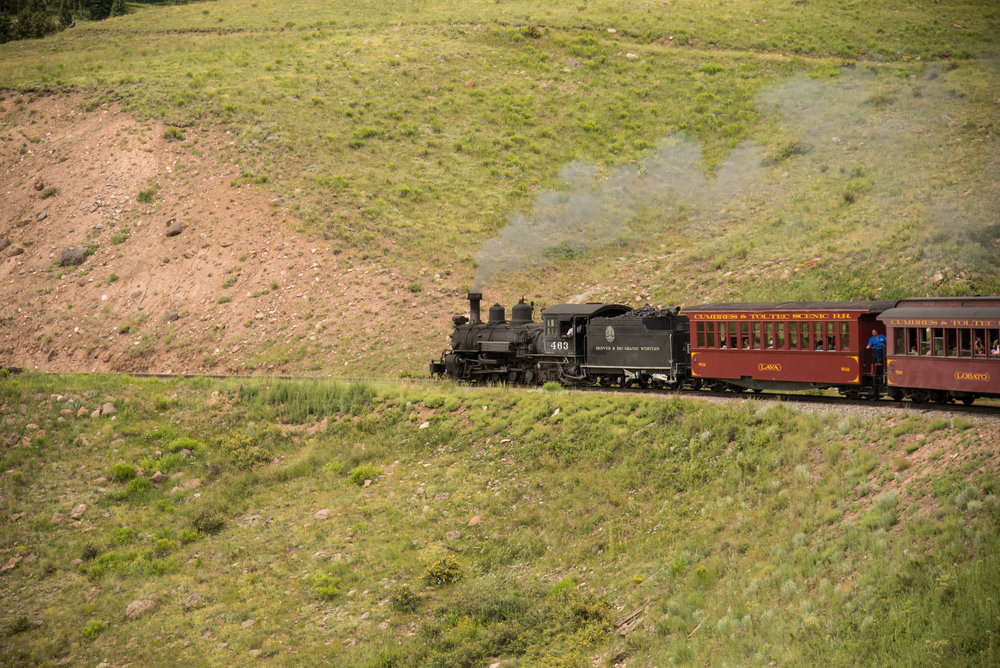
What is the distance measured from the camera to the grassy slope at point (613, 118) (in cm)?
4172

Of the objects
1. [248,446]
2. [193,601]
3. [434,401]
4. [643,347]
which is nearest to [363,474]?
[434,401]

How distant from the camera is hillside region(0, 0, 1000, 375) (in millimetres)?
41875

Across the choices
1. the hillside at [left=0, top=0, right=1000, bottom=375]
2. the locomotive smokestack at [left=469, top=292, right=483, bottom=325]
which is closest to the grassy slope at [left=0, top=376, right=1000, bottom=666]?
the locomotive smokestack at [left=469, top=292, right=483, bottom=325]

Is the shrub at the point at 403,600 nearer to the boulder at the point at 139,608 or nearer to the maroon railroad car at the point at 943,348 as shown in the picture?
the boulder at the point at 139,608

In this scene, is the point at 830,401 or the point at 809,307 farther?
→ the point at 809,307

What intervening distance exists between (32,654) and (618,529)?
1382cm

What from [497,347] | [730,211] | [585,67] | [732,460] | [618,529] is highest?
[585,67]

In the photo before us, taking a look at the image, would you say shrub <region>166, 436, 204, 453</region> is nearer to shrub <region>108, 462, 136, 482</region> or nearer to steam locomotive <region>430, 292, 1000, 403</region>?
shrub <region>108, 462, 136, 482</region>

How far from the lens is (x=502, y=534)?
21.5 m

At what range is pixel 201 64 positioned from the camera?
65.7 meters

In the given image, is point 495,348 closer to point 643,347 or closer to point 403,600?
point 643,347

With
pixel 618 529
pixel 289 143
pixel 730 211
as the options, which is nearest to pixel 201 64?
pixel 289 143

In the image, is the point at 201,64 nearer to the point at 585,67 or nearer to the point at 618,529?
the point at 585,67

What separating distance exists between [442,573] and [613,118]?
47.7m
